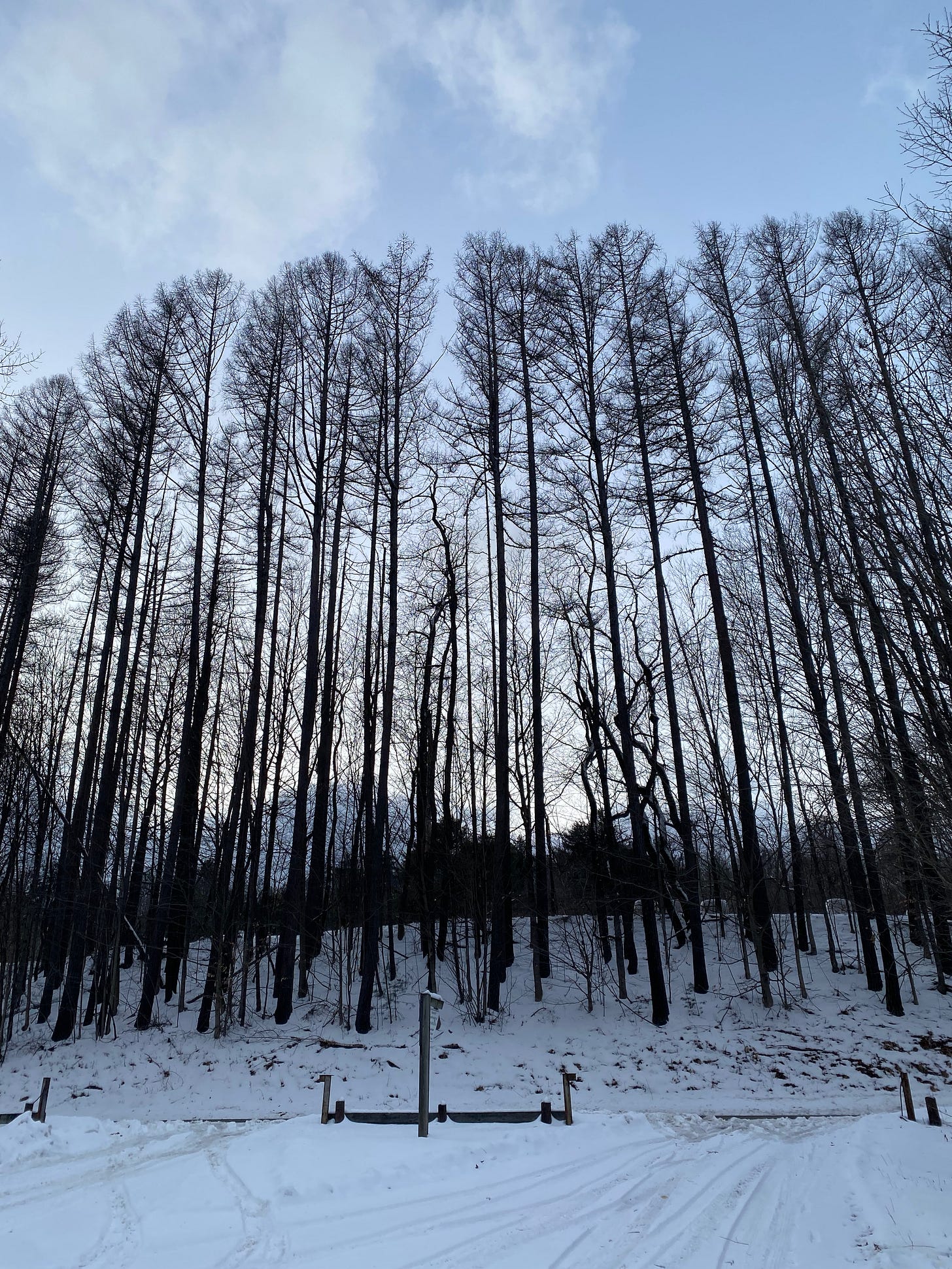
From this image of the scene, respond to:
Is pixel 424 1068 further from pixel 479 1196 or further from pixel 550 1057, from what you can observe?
pixel 550 1057

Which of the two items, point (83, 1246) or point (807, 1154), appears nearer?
point (83, 1246)

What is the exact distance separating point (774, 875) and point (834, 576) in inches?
491

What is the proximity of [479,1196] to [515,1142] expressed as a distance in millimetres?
1528

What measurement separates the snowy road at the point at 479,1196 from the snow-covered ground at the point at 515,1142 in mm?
31

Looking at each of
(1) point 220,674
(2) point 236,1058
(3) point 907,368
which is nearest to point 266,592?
(1) point 220,674

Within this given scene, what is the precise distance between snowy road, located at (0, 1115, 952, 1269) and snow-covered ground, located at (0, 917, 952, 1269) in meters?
0.03

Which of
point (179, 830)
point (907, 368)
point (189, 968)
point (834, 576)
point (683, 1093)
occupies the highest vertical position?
point (907, 368)

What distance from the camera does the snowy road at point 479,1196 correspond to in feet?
18.0

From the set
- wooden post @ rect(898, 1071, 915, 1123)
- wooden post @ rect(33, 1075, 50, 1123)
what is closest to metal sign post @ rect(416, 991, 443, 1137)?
wooden post @ rect(33, 1075, 50, 1123)

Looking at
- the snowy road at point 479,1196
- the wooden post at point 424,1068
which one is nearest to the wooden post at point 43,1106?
the snowy road at point 479,1196

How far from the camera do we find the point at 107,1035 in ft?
46.9

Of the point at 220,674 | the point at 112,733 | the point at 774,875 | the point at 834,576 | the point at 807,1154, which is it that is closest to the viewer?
the point at 834,576

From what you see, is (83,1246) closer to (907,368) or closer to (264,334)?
(907,368)

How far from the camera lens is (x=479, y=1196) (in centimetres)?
663
